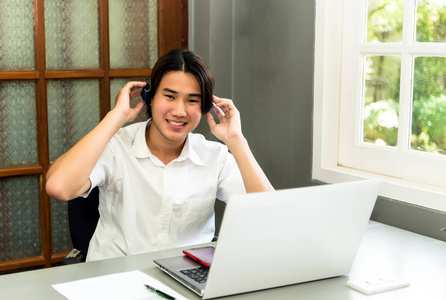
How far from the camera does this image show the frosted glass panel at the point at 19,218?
2789mm

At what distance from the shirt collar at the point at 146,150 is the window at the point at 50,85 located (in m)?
0.74

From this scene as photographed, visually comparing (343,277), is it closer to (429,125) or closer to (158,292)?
(158,292)

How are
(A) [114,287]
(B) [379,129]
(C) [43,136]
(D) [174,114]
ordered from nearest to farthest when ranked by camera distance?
(A) [114,287], (D) [174,114], (B) [379,129], (C) [43,136]

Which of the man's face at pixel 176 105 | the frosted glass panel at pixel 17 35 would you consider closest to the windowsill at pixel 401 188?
the man's face at pixel 176 105

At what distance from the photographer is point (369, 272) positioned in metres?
1.69

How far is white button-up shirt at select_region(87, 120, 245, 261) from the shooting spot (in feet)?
6.97

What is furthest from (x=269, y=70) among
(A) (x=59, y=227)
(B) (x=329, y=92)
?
(A) (x=59, y=227)

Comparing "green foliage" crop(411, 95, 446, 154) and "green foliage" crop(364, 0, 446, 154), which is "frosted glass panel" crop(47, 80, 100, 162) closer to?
"green foliage" crop(364, 0, 446, 154)

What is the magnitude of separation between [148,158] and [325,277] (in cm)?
82

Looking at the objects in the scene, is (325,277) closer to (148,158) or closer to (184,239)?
(184,239)

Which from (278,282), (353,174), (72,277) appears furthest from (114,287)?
(353,174)

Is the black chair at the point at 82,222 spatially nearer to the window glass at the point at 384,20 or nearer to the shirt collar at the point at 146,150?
the shirt collar at the point at 146,150

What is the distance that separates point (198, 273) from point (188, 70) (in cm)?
83

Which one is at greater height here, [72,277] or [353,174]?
[353,174]
